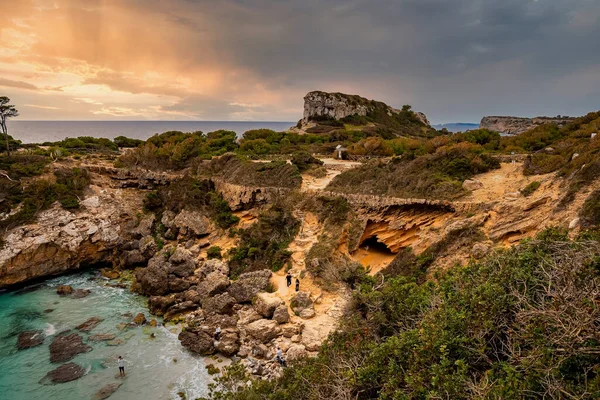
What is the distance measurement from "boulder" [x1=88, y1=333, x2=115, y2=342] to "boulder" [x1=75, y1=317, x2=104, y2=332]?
0.81 meters

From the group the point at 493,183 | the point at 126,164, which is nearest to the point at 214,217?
the point at 126,164

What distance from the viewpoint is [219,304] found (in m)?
18.1

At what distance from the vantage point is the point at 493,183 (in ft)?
65.6

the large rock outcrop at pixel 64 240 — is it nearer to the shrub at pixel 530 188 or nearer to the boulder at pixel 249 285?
the boulder at pixel 249 285

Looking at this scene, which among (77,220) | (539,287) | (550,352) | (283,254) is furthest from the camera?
(77,220)

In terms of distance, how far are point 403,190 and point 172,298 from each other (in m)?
15.7

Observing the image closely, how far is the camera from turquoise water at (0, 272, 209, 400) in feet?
45.1

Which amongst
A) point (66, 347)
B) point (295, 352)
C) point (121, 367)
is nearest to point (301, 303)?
point (295, 352)

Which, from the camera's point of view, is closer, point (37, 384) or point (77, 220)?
point (37, 384)

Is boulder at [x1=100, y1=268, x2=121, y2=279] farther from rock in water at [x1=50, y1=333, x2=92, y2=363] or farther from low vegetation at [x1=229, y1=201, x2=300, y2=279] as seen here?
low vegetation at [x1=229, y1=201, x2=300, y2=279]

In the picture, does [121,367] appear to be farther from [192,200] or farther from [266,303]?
[192,200]

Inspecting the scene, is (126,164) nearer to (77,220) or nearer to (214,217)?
(77,220)

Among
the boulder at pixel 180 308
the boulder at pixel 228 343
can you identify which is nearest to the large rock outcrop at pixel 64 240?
the boulder at pixel 180 308

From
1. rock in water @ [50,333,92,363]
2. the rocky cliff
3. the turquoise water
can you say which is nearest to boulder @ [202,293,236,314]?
the turquoise water
